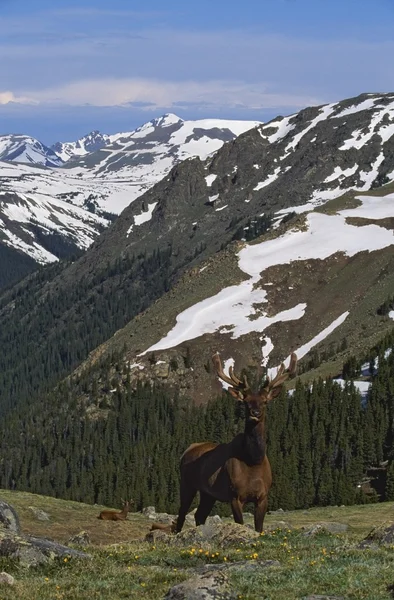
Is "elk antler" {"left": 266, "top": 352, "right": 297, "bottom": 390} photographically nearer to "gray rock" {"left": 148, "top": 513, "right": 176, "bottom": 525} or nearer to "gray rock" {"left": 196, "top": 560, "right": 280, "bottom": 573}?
"gray rock" {"left": 196, "top": 560, "right": 280, "bottom": 573}

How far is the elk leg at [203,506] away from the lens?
105 ft

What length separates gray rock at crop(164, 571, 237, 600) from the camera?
18.4m

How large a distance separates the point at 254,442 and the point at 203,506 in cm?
482

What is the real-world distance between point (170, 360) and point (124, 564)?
6238 inches

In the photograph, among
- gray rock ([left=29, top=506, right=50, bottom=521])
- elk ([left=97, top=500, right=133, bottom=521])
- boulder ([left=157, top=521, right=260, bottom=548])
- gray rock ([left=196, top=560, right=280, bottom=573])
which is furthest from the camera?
gray rock ([left=29, top=506, right=50, bottom=521])

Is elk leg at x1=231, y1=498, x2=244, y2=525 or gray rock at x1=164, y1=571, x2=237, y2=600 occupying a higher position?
elk leg at x1=231, y1=498, x2=244, y2=525

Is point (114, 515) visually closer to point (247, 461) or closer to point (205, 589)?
point (247, 461)

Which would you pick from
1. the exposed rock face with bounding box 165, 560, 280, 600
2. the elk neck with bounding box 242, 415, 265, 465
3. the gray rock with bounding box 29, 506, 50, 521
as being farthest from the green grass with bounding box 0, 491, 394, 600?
the gray rock with bounding box 29, 506, 50, 521

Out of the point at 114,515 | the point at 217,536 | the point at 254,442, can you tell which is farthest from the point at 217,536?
the point at 114,515

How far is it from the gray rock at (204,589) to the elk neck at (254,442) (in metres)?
10.1

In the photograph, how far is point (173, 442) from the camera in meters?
140

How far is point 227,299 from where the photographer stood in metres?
196

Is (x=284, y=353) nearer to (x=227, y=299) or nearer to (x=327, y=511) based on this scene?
(x=227, y=299)

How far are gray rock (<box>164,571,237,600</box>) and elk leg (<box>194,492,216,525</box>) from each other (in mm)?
12764
